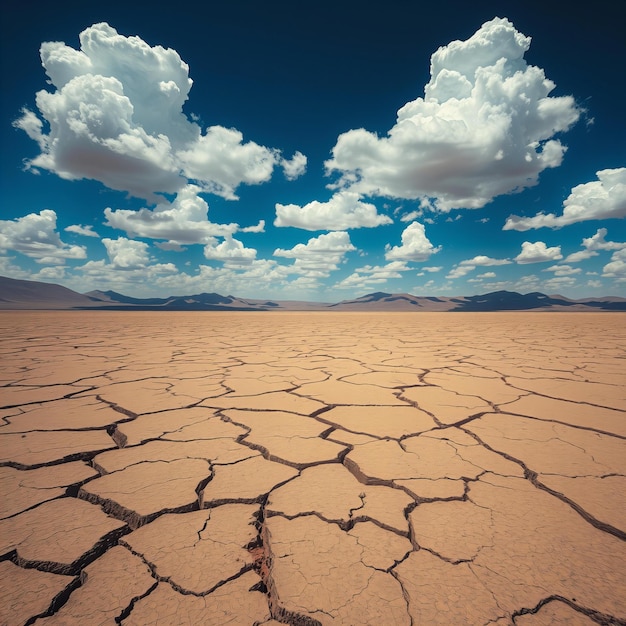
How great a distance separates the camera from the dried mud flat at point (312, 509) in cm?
67

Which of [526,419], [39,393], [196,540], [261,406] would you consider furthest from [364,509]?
[39,393]

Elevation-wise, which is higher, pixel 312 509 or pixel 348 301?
pixel 348 301

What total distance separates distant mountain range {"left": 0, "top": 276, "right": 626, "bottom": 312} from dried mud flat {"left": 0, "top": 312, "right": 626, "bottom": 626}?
59279 millimetres

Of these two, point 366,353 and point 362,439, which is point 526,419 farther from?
point 366,353

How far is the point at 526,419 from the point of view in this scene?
67.3 inches

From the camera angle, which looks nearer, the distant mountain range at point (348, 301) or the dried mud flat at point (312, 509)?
the dried mud flat at point (312, 509)

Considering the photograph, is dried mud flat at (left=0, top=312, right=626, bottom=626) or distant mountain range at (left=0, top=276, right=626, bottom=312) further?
distant mountain range at (left=0, top=276, right=626, bottom=312)

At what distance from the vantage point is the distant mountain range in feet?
223

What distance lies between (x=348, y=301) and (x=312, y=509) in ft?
342

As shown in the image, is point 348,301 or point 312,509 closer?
point 312,509

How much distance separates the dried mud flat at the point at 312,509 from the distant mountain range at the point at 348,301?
59279 mm

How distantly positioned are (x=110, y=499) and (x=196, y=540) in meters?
0.37

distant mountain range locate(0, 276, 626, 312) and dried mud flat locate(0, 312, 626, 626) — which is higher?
distant mountain range locate(0, 276, 626, 312)

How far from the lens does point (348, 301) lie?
343 feet
